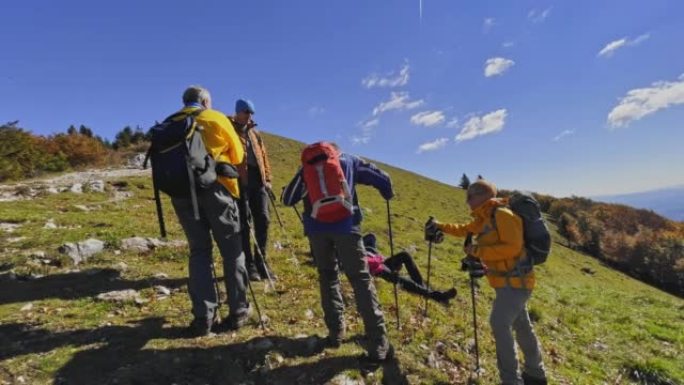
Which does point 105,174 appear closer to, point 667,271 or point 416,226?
point 416,226

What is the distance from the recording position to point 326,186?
5.95 meters

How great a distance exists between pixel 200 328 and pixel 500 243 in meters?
4.55

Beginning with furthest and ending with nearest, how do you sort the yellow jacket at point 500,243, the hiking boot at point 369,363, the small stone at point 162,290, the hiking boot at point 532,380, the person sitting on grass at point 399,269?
the person sitting on grass at point 399,269 < the small stone at point 162,290 < the hiking boot at point 532,380 < the hiking boot at point 369,363 < the yellow jacket at point 500,243

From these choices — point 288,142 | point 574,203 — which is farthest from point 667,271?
point 288,142

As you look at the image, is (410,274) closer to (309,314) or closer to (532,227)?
(309,314)

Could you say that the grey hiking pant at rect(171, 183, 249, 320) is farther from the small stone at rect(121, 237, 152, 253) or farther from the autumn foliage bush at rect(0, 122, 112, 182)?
the autumn foliage bush at rect(0, 122, 112, 182)

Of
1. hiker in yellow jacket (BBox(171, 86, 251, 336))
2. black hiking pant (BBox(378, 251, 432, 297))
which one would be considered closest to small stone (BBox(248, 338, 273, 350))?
hiker in yellow jacket (BBox(171, 86, 251, 336))

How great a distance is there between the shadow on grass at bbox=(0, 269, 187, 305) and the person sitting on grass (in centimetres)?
404

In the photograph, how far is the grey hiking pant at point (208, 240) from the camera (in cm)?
648

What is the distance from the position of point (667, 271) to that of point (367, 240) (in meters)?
52.4

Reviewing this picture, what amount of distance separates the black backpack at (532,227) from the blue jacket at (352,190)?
177 centimetres

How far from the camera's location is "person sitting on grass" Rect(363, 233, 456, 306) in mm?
9094

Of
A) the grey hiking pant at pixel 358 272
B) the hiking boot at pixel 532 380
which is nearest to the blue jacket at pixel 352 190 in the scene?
the grey hiking pant at pixel 358 272

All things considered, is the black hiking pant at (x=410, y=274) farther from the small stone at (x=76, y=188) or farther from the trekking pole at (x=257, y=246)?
the small stone at (x=76, y=188)
